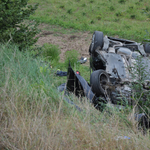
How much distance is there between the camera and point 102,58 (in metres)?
5.68

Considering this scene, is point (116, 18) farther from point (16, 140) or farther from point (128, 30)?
point (16, 140)

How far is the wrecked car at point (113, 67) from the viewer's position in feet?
15.3

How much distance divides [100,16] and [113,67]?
9818mm

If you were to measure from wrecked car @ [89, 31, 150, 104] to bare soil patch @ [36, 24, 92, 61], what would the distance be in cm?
284

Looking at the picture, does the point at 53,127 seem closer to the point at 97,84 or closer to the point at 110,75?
the point at 97,84

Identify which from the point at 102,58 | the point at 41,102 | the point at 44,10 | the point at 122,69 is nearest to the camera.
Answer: the point at 41,102

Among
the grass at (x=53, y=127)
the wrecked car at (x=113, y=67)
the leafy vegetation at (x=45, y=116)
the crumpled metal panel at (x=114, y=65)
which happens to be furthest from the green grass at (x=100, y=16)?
the grass at (x=53, y=127)

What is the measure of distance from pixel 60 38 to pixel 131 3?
27.0 feet

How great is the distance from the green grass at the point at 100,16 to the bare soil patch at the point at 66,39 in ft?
2.58

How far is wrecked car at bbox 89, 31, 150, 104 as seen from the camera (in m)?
4.65

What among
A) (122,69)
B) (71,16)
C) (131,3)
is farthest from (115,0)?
(122,69)

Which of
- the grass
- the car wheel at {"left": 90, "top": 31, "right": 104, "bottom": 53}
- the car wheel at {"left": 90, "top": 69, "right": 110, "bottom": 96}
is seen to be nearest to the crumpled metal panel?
the car wheel at {"left": 90, "top": 69, "right": 110, "bottom": 96}

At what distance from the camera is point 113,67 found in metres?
5.31

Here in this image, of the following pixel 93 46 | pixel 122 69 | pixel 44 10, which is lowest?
pixel 122 69
